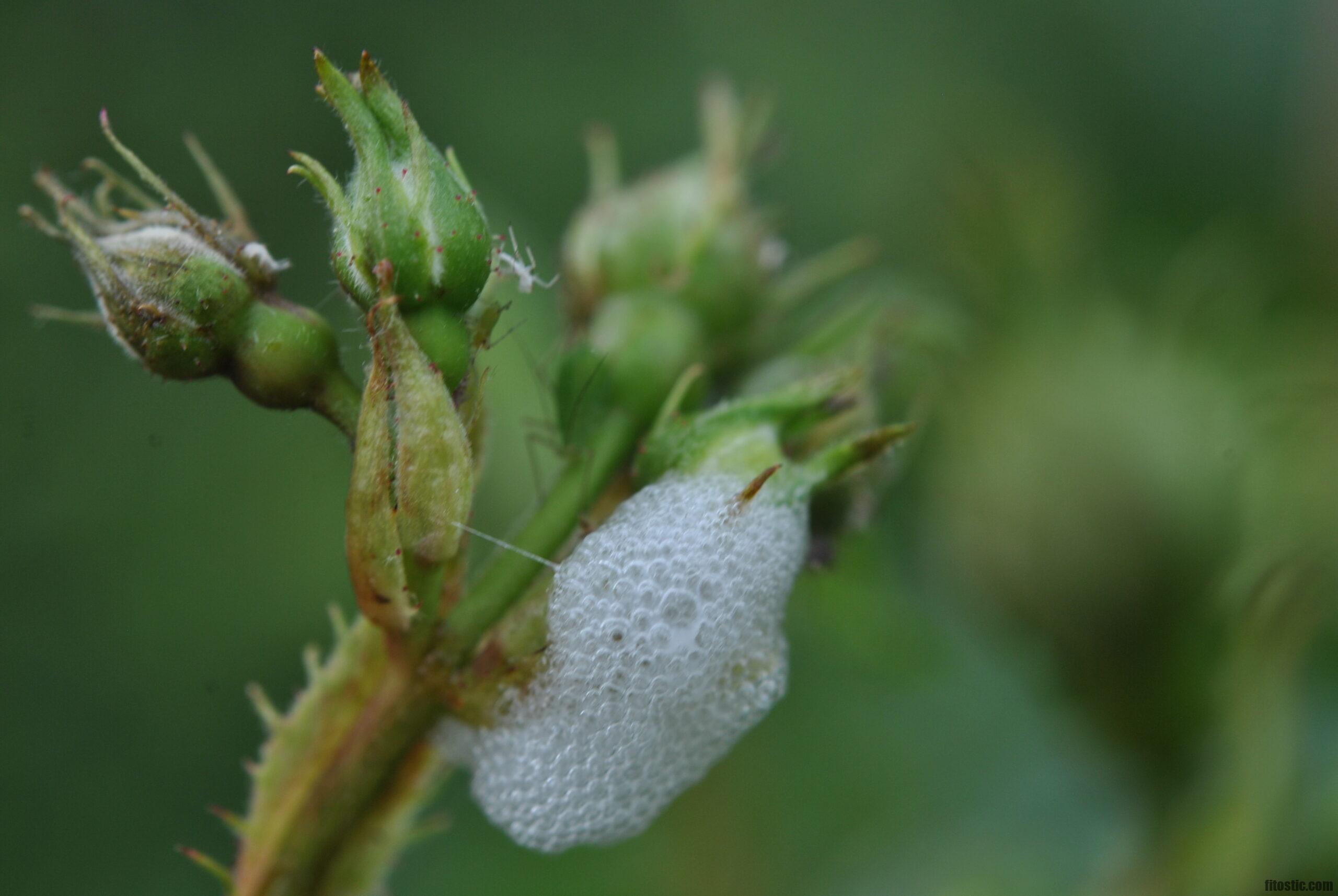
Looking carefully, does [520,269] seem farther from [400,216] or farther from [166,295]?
[166,295]

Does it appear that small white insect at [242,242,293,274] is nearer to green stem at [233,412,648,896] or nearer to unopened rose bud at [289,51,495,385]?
unopened rose bud at [289,51,495,385]

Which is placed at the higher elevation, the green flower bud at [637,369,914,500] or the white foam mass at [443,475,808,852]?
the green flower bud at [637,369,914,500]

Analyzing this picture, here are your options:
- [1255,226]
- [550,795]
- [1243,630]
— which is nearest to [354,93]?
[550,795]

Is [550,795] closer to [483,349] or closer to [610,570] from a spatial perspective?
[610,570]

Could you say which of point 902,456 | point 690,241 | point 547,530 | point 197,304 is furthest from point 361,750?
point 902,456

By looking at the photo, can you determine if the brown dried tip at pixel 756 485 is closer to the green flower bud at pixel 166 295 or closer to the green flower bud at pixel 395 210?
the green flower bud at pixel 395 210

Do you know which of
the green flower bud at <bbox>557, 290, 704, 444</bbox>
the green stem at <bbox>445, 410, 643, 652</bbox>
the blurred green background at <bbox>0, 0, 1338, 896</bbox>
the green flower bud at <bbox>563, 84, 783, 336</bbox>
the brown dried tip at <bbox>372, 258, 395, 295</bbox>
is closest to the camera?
the brown dried tip at <bbox>372, 258, 395, 295</bbox>

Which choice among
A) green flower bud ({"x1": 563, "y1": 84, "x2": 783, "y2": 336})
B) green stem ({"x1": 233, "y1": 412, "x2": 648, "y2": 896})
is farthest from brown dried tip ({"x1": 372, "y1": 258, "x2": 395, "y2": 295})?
green flower bud ({"x1": 563, "y1": 84, "x2": 783, "y2": 336})
